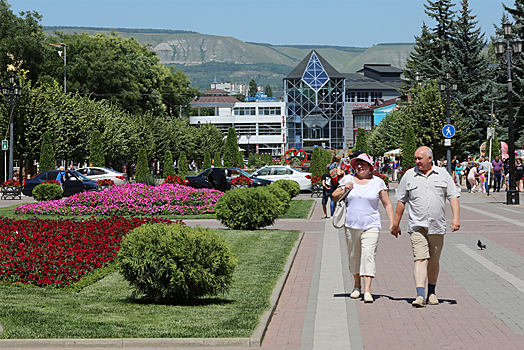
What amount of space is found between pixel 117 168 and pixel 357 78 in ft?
388

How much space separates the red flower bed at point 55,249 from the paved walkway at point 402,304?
302 cm

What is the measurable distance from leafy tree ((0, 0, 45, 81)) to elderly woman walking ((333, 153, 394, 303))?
5587 centimetres

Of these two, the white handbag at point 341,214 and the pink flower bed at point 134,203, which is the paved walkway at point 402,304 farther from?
the pink flower bed at point 134,203

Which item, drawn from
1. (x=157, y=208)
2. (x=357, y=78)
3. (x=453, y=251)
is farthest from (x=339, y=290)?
(x=357, y=78)

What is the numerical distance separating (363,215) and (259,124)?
419 feet

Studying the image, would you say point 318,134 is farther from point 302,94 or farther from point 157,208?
point 157,208

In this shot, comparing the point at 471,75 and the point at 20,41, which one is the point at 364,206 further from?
the point at 20,41

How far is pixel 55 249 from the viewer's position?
10.5 m

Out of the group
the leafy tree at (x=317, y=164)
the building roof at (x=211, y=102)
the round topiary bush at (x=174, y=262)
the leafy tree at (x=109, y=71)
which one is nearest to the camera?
the round topiary bush at (x=174, y=262)

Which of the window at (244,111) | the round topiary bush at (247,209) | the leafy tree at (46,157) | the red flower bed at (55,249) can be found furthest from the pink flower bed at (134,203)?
the window at (244,111)

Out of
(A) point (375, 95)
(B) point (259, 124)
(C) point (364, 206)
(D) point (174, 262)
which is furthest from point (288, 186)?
(A) point (375, 95)

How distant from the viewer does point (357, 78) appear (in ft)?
565

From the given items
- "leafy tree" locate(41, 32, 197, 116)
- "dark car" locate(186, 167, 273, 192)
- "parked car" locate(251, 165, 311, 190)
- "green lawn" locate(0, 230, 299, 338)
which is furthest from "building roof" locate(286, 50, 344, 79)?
"green lawn" locate(0, 230, 299, 338)

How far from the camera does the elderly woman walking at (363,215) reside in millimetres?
7930
